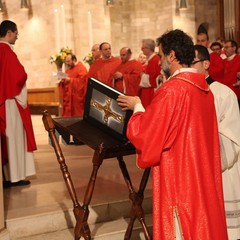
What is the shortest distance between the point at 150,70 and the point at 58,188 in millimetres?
3048

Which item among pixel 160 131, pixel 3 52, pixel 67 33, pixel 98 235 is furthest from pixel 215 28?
pixel 160 131

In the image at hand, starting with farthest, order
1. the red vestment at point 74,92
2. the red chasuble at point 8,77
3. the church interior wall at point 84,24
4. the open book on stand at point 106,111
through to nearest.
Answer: the church interior wall at point 84,24
the red vestment at point 74,92
the red chasuble at point 8,77
the open book on stand at point 106,111

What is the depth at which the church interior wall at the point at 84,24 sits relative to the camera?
12430 mm

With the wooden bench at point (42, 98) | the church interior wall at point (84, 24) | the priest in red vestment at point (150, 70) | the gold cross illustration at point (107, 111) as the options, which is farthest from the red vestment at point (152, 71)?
the wooden bench at point (42, 98)

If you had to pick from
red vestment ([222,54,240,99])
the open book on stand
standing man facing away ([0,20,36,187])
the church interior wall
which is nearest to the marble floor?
standing man facing away ([0,20,36,187])

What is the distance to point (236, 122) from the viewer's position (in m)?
3.38

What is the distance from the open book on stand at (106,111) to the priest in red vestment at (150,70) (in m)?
4.05

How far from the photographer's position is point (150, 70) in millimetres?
7484

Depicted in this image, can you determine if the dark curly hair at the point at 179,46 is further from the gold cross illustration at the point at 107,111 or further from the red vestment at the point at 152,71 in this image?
the red vestment at the point at 152,71

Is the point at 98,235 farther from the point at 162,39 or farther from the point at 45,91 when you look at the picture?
the point at 45,91

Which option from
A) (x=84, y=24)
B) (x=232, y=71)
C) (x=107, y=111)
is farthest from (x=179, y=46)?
(x=84, y=24)

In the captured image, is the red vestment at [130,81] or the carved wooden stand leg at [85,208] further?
the red vestment at [130,81]

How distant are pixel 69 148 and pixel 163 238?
5.05 m

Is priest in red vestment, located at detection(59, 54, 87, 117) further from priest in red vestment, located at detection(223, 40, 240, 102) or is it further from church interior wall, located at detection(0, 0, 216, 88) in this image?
priest in red vestment, located at detection(223, 40, 240, 102)
